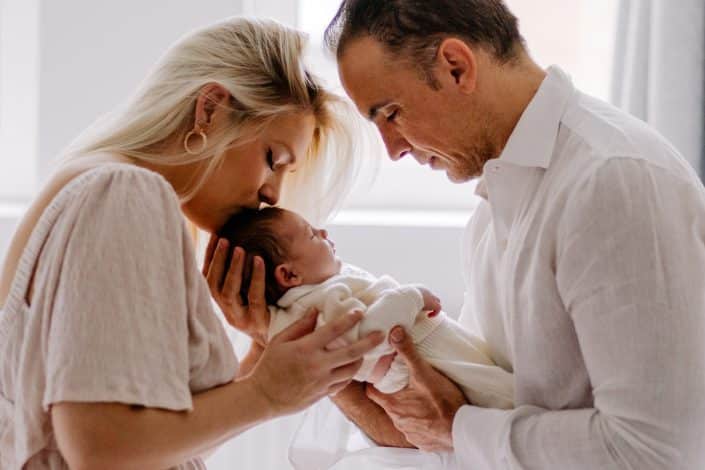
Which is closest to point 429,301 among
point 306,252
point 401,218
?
point 306,252

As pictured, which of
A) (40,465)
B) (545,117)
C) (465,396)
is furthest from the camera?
(465,396)

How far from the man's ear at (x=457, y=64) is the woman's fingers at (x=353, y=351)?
444 millimetres

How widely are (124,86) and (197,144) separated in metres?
1.10

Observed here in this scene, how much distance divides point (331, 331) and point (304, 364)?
0.24 ft

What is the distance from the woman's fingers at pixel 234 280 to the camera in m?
1.71

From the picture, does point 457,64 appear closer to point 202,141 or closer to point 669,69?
point 202,141

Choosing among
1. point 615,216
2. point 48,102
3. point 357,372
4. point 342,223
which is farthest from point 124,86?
point 615,216

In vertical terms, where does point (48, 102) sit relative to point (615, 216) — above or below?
below

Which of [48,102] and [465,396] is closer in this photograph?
[465,396]

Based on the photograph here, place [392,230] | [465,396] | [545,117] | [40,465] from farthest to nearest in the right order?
[392,230] < [465,396] < [545,117] < [40,465]

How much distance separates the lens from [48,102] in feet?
8.57

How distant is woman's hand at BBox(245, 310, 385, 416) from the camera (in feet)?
4.78

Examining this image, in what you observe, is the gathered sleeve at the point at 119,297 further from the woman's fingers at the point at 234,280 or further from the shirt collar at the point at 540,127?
the shirt collar at the point at 540,127

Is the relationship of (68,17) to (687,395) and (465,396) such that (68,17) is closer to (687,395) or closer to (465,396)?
(465,396)
